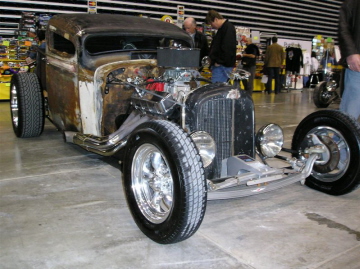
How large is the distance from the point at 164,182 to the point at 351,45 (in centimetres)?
209

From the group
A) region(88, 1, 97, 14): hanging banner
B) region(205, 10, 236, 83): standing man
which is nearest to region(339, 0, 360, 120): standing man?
region(205, 10, 236, 83): standing man

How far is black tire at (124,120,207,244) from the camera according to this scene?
2.02m

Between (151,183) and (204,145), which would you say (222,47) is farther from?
(151,183)

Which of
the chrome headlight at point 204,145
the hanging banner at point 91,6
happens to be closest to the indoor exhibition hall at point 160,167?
the chrome headlight at point 204,145

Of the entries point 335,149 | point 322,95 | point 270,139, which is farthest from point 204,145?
point 322,95

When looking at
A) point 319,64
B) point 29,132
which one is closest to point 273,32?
point 319,64

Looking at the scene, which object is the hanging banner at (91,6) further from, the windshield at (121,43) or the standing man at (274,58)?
the windshield at (121,43)

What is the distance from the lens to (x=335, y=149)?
120 inches

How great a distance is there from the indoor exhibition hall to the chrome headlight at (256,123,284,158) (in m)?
0.01

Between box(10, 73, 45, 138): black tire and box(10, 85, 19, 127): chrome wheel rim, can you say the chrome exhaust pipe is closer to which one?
box(10, 73, 45, 138): black tire

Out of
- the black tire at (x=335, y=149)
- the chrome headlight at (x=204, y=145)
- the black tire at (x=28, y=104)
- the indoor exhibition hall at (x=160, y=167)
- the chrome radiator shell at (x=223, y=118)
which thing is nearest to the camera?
the indoor exhibition hall at (x=160, y=167)

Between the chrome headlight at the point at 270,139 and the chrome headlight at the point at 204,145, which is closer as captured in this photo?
the chrome headlight at the point at 204,145

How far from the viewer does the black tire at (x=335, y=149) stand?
292 cm

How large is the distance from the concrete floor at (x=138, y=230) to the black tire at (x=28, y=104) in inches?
44.7
